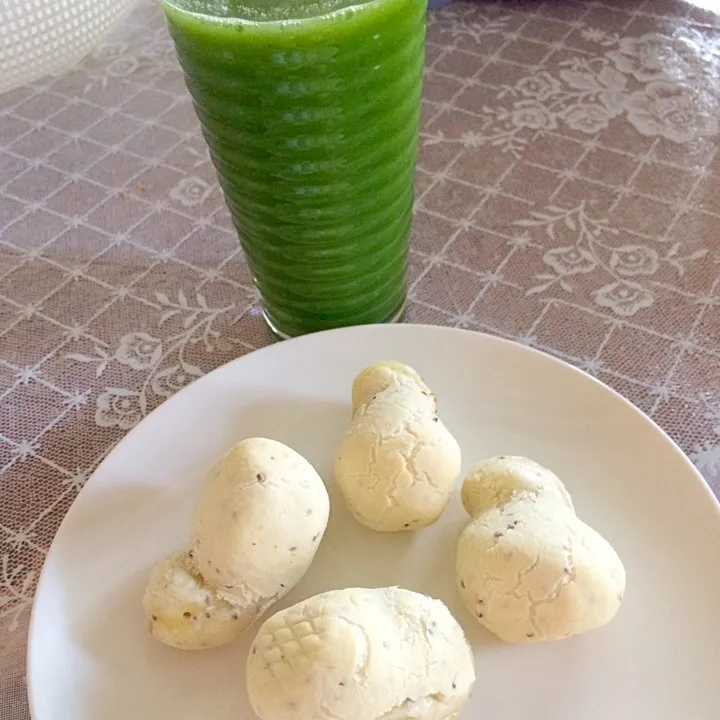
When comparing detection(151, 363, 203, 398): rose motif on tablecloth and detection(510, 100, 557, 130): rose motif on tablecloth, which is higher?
detection(510, 100, 557, 130): rose motif on tablecloth

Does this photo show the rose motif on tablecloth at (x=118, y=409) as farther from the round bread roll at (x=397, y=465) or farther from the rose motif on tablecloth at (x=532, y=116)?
the rose motif on tablecloth at (x=532, y=116)

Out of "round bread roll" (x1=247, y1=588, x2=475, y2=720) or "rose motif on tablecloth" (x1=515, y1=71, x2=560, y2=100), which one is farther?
"rose motif on tablecloth" (x1=515, y1=71, x2=560, y2=100)

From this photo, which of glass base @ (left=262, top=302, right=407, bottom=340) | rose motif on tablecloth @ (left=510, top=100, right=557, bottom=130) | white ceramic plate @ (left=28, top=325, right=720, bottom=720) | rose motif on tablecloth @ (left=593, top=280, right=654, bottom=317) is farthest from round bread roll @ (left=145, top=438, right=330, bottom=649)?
rose motif on tablecloth @ (left=510, top=100, right=557, bottom=130)

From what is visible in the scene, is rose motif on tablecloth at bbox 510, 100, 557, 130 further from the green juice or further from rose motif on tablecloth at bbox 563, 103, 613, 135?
the green juice

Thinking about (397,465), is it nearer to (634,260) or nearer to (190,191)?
(634,260)

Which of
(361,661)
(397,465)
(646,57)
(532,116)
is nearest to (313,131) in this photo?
(397,465)

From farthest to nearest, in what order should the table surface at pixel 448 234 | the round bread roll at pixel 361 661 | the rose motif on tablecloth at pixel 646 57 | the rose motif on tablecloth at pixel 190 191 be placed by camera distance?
the rose motif on tablecloth at pixel 646 57 → the rose motif on tablecloth at pixel 190 191 → the table surface at pixel 448 234 → the round bread roll at pixel 361 661

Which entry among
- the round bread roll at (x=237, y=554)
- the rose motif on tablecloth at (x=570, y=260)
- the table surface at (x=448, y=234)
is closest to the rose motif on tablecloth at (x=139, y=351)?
the table surface at (x=448, y=234)
